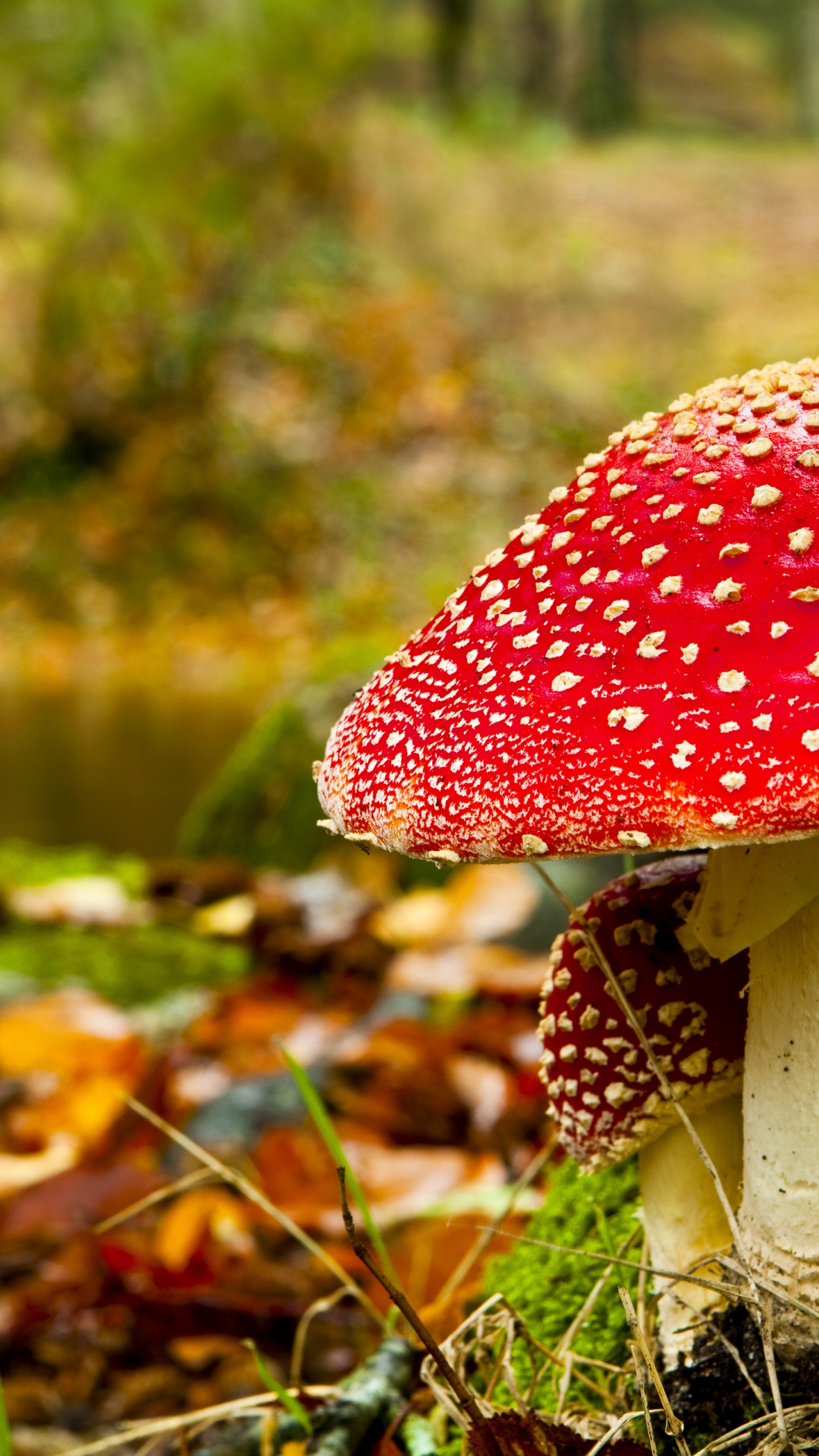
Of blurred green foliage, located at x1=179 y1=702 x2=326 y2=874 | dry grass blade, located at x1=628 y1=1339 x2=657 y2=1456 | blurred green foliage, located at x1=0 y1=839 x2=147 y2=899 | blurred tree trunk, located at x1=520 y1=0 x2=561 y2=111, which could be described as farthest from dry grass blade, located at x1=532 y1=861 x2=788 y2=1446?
blurred tree trunk, located at x1=520 y1=0 x2=561 y2=111

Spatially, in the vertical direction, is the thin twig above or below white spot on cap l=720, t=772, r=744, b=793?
below

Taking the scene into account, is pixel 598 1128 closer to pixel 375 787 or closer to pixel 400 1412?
pixel 400 1412

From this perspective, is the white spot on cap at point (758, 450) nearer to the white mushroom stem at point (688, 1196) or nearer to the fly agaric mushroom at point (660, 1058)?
the fly agaric mushroom at point (660, 1058)

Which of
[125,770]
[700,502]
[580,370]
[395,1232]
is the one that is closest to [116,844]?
[125,770]

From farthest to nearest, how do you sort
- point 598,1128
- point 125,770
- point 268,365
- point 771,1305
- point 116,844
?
point 268,365, point 125,770, point 116,844, point 598,1128, point 771,1305

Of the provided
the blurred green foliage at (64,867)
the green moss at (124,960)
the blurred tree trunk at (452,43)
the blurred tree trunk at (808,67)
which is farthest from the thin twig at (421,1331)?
the blurred tree trunk at (808,67)

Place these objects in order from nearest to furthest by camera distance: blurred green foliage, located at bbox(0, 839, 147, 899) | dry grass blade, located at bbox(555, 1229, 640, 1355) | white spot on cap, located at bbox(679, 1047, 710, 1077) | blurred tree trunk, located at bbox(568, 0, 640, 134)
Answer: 1. white spot on cap, located at bbox(679, 1047, 710, 1077)
2. dry grass blade, located at bbox(555, 1229, 640, 1355)
3. blurred green foliage, located at bbox(0, 839, 147, 899)
4. blurred tree trunk, located at bbox(568, 0, 640, 134)

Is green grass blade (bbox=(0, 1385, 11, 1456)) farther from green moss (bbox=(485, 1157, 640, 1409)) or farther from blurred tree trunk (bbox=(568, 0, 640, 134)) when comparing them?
blurred tree trunk (bbox=(568, 0, 640, 134))

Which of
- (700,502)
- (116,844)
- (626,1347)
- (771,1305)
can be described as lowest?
(116,844)
